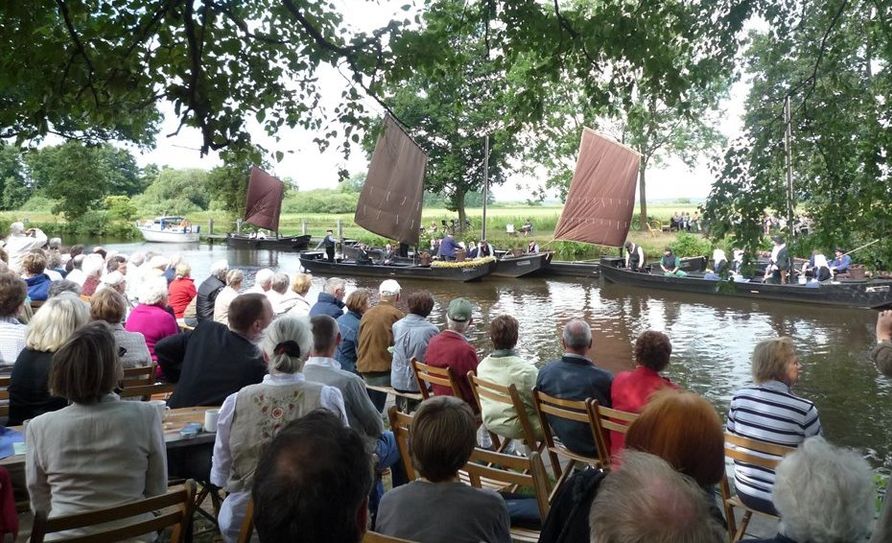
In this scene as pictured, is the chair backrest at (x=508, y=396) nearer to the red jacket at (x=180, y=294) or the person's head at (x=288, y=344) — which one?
the person's head at (x=288, y=344)

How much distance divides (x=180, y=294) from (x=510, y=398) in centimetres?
577

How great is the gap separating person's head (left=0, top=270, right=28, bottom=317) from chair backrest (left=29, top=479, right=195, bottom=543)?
8.95 ft

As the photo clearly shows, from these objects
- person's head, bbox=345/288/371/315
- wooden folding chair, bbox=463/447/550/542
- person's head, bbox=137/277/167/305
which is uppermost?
person's head, bbox=137/277/167/305

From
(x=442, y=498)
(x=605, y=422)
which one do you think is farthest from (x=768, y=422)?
(x=442, y=498)

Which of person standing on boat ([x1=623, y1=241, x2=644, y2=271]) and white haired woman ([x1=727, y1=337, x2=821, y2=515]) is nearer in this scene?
white haired woman ([x1=727, y1=337, x2=821, y2=515])

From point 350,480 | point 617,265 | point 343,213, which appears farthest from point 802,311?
point 343,213

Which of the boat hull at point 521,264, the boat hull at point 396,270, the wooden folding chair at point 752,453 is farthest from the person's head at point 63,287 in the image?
the boat hull at point 521,264

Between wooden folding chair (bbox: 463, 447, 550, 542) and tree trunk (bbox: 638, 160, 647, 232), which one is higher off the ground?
tree trunk (bbox: 638, 160, 647, 232)

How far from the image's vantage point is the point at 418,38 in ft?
18.9

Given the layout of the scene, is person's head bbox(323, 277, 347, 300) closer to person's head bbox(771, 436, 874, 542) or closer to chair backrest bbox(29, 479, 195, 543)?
chair backrest bbox(29, 479, 195, 543)

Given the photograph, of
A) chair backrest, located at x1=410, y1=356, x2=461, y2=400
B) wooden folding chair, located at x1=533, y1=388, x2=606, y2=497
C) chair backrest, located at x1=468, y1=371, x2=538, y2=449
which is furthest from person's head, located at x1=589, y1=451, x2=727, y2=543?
chair backrest, located at x1=410, y1=356, x2=461, y2=400

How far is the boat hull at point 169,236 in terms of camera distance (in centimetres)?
5059

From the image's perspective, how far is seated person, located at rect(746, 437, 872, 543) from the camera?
2.07 metres

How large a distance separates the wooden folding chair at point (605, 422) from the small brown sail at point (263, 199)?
3282cm
